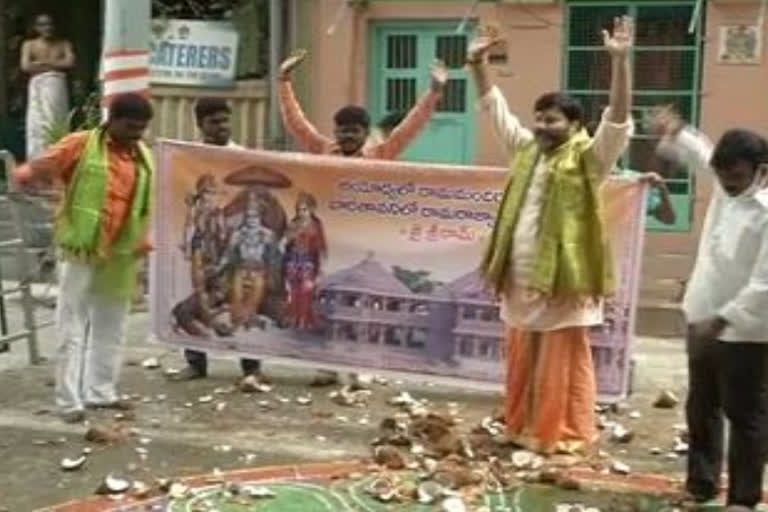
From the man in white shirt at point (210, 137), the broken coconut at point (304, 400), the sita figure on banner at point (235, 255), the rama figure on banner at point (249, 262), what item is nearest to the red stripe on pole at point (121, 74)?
the man in white shirt at point (210, 137)

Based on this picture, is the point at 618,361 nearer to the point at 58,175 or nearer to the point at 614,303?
the point at 614,303

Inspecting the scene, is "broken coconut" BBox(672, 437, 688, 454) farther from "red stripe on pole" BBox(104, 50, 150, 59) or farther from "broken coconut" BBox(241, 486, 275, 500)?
"red stripe on pole" BBox(104, 50, 150, 59)

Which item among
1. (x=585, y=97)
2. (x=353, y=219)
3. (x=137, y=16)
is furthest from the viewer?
→ (x=585, y=97)

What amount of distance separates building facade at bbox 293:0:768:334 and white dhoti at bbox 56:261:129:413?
17.8ft

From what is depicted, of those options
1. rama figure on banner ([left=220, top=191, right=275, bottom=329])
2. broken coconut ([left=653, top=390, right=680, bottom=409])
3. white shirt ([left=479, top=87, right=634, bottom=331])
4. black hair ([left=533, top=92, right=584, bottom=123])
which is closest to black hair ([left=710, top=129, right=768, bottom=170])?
white shirt ([left=479, top=87, right=634, bottom=331])

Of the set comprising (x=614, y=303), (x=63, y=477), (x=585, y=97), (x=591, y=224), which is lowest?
(x=63, y=477)

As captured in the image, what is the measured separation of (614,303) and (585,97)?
6053mm

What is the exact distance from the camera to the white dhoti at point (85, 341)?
7090mm

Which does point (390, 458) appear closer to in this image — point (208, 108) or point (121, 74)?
point (208, 108)

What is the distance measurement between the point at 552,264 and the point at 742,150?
46.5 inches

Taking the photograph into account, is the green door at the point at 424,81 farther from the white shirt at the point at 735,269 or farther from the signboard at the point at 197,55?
the white shirt at the point at 735,269

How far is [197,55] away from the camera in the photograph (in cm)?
1402

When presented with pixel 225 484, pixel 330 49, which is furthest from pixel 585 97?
pixel 225 484

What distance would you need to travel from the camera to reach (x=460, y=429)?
700 centimetres
